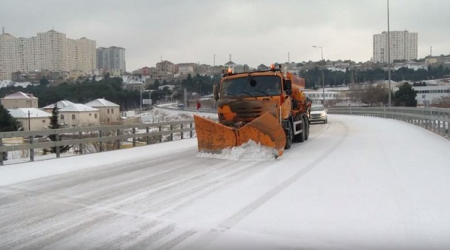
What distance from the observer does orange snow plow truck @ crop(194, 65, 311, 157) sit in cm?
1302

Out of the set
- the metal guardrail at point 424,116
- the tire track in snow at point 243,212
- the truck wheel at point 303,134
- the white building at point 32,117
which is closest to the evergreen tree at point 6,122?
the white building at point 32,117

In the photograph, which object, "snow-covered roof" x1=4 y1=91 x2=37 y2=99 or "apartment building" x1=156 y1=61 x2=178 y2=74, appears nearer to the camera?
Answer: "snow-covered roof" x1=4 y1=91 x2=37 y2=99

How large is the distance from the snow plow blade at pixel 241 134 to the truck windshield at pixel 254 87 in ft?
5.77

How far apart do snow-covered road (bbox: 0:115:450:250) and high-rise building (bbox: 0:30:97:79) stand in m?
46.2

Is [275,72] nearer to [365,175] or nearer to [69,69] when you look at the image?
[365,175]

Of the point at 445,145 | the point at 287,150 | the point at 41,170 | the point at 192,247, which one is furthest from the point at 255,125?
the point at 192,247

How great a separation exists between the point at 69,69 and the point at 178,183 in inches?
4271

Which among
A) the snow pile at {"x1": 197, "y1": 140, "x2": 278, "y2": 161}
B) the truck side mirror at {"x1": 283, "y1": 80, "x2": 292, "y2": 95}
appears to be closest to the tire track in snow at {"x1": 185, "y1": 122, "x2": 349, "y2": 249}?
the snow pile at {"x1": 197, "y1": 140, "x2": 278, "y2": 161}

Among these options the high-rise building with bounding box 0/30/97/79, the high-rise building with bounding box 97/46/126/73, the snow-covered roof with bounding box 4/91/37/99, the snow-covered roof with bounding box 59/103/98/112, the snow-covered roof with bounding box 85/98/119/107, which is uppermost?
the high-rise building with bounding box 97/46/126/73

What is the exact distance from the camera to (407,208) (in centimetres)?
682

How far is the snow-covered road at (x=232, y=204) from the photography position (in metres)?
5.49

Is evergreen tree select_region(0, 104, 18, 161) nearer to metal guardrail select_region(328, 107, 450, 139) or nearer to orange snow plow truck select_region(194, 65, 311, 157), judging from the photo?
orange snow plow truck select_region(194, 65, 311, 157)

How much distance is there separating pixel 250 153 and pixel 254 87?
9.82 feet

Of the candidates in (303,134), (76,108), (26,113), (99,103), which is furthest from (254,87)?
(99,103)
